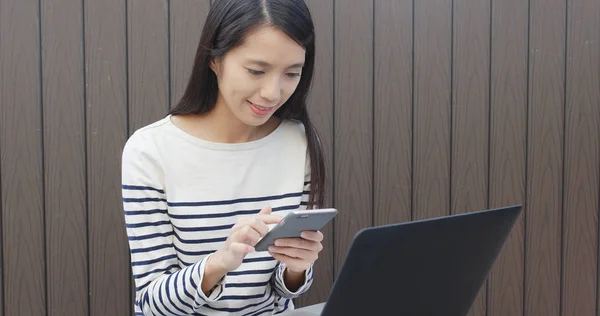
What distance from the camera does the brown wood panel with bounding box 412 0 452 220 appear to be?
2203mm

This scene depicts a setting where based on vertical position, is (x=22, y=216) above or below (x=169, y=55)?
below

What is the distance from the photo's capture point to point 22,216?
1908 mm

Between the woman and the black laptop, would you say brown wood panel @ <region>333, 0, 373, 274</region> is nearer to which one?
the woman

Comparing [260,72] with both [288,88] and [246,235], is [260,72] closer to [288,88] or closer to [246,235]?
[288,88]

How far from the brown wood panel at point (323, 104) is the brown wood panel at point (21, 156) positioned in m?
0.79

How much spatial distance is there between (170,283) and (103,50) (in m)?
0.91

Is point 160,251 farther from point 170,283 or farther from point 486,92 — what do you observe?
point 486,92

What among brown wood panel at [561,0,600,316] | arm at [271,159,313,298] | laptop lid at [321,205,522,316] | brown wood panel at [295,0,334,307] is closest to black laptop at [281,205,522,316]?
laptop lid at [321,205,522,316]

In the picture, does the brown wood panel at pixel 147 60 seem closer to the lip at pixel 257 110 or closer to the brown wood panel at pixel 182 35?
the brown wood panel at pixel 182 35

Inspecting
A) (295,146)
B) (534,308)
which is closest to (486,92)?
A: (534,308)

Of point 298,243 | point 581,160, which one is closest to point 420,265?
point 298,243

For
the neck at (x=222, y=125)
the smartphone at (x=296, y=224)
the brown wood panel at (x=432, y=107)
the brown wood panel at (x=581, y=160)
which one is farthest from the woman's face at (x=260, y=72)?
the brown wood panel at (x=581, y=160)

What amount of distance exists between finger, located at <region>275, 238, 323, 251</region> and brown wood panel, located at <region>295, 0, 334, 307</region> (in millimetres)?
904

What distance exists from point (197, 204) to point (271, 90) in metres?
0.29
